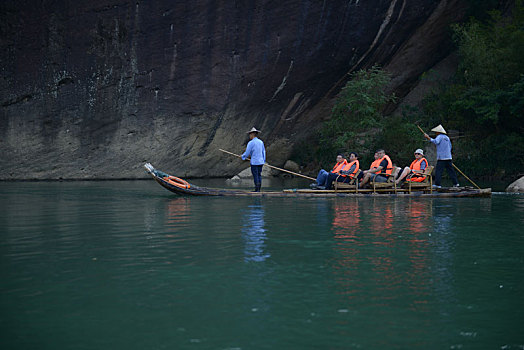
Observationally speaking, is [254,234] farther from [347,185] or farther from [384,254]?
[347,185]

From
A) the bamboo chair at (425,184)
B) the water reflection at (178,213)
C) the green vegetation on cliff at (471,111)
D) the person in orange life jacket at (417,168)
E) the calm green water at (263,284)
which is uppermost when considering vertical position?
the green vegetation on cliff at (471,111)

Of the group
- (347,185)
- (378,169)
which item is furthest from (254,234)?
(378,169)

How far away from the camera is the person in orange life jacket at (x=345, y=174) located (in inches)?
602

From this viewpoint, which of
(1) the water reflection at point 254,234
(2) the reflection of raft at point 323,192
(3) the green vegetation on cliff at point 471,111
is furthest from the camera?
(3) the green vegetation on cliff at point 471,111

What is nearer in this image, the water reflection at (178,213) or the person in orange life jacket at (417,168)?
the water reflection at (178,213)

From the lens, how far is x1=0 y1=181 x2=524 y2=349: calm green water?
12.5 feet

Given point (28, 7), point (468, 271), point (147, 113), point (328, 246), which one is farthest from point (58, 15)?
point (468, 271)

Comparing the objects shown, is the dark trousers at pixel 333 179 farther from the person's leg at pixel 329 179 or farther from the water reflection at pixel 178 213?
the water reflection at pixel 178 213

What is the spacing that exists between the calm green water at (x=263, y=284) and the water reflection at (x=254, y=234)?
0.02m

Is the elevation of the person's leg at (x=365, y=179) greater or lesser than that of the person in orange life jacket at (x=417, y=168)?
lesser

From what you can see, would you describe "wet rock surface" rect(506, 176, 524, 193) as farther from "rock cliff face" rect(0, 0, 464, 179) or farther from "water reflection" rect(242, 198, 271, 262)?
"rock cliff face" rect(0, 0, 464, 179)

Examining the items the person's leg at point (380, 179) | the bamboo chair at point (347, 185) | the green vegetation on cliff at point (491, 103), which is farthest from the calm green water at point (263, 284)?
the green vegetation on cliff at point (491, 103)

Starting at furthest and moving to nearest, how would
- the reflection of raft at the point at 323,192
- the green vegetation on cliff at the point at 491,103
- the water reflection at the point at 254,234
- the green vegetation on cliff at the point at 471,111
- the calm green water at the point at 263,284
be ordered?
the green vegetation on cliff at the point at 471,111
the green vegetation on cliff at the point at 491,103
the reflection of raft at the point at 323,192
the water reflection at the point at 254,234
the calm green water at the point at 263,284

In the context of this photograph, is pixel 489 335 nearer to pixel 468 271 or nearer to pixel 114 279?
pixel 468 271
